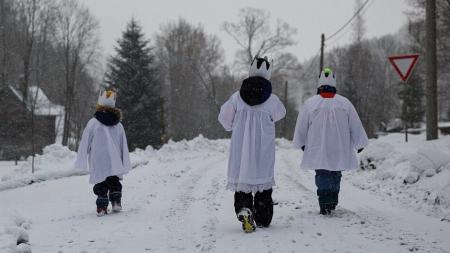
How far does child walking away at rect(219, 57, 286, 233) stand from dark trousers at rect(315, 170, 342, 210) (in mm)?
989

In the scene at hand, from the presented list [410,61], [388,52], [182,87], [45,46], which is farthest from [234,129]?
[388,52]

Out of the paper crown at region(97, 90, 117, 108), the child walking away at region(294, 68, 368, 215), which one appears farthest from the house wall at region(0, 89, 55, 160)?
the child walking away at region(294, 68, 368, 215)

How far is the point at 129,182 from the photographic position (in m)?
11.3

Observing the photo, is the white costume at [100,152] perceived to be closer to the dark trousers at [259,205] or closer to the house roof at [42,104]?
the dark trousers at [259,205]

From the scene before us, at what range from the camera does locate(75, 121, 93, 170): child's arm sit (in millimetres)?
7406

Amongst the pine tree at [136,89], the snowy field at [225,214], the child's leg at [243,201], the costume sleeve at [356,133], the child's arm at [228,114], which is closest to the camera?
the snowy field at [225,214]

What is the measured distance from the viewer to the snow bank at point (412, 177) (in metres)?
7.35

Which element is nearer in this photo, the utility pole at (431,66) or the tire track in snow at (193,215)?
the tire track in snow at (193,215)

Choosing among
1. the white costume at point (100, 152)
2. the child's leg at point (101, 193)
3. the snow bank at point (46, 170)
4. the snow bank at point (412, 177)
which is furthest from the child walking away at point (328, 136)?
the snow bank at point (46, 170)

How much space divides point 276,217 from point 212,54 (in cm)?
5068

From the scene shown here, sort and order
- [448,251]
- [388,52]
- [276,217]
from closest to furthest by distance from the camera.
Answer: [448,251]
[276,217]
[388,52]

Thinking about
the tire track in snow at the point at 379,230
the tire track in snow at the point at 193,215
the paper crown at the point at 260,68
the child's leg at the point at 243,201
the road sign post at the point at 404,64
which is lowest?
the tire track in snow at the point at 193,215

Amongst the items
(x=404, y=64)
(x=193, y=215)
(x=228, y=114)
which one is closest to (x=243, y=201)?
(x=228, y=114)

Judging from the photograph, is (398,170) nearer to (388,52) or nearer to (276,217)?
(276,217)
